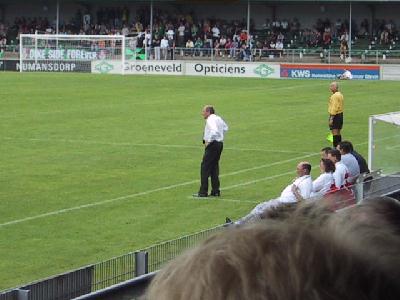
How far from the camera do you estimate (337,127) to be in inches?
1011

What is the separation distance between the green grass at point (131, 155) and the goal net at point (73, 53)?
10.7m

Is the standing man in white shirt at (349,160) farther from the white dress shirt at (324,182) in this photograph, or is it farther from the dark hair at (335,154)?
the white dress shirt at (324,182)

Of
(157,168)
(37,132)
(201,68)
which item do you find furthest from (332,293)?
(201,68)

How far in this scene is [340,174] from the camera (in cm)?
1486

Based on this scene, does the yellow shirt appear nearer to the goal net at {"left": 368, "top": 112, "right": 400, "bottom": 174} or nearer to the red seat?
the goal net at {"left": 368, "top": 112, "right": 400, "bottom": 174}

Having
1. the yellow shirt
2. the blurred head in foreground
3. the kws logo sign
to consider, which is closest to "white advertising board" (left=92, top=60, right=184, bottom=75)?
the kws logo sign

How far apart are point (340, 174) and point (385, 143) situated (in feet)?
9.21

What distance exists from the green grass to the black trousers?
1.32 ft

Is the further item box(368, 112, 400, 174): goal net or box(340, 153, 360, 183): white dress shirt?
box(368, 112, 400, 174): goal net

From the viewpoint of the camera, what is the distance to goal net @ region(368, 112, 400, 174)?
17.2 metres

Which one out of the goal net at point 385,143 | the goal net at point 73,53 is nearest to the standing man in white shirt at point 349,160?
the goal net at point 385,143

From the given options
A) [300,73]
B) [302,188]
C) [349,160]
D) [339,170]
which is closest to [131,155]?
[349,160]

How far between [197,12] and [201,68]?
1702cm

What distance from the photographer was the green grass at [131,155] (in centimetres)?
1527
